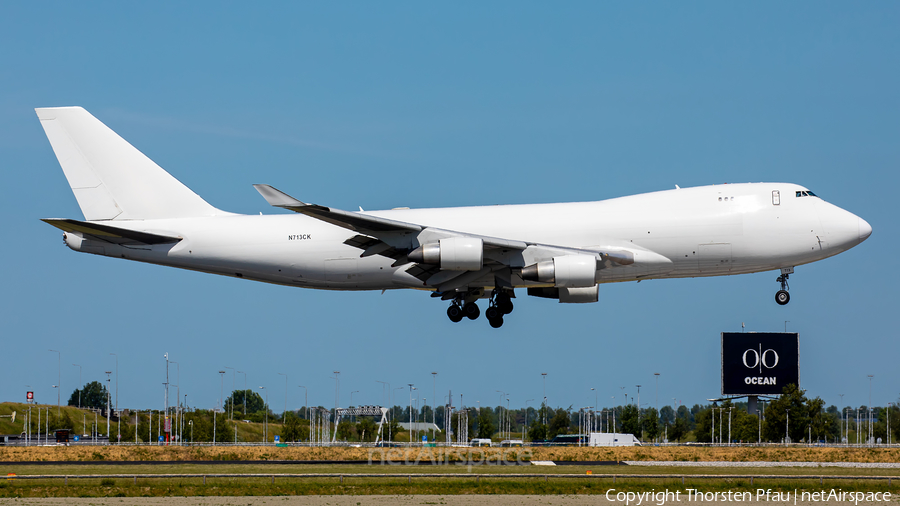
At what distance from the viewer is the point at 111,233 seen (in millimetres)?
42094

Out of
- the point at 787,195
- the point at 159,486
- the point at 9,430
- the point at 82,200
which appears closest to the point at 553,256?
the point at 787,195

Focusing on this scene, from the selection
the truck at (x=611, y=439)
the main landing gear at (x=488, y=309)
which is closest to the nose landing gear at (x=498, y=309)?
the main landing gear at (x=488, y=309)

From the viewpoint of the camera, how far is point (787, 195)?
1629 inches

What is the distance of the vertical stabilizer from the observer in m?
45.8

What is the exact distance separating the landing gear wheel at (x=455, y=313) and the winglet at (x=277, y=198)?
10473 mm

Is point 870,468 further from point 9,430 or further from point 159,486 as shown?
point 9,430

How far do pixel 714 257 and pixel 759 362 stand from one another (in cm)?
8922

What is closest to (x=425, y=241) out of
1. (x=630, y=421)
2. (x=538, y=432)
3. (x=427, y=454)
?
(x=427, y=454)

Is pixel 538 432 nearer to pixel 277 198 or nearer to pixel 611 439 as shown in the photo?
pixel 611 439

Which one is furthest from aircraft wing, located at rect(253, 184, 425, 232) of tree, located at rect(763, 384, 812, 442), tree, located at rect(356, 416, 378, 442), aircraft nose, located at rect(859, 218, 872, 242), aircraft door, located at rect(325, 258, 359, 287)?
tree, located at rect(356, 416, 378, 442)

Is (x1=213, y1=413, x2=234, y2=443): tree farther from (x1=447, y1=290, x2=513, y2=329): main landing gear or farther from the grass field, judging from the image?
(x1=447, y1=290, x2=513, y2=329): main landing gear

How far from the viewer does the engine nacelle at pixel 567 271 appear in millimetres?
39719

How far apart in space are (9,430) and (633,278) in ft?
459

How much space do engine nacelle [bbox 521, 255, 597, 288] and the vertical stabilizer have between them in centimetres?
1680
